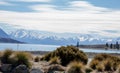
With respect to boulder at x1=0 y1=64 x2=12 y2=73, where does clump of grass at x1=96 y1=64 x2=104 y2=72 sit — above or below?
below

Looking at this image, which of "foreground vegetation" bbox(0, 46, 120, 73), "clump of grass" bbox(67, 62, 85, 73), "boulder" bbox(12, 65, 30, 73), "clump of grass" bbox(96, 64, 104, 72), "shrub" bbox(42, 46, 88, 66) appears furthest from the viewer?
"shrub" bbox(42, 46, 88, 66)

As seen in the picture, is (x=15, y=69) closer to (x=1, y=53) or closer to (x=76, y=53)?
(x=1, y=53)

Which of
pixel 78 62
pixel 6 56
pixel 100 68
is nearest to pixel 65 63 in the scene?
pixel 100 68

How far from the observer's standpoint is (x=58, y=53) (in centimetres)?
3494

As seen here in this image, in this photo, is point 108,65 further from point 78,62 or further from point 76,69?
point 76,69

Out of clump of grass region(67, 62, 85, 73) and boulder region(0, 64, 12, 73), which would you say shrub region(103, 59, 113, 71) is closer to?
clump of grass region(67, 62, 85, 73)

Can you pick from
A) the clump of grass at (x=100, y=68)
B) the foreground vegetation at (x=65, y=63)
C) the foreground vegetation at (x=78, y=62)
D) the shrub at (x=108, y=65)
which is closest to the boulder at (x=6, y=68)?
the foreground vegetation at (x=65, y=63)

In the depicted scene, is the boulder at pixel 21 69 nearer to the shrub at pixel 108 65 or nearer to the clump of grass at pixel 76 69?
the clump of grass at pixel 76 69

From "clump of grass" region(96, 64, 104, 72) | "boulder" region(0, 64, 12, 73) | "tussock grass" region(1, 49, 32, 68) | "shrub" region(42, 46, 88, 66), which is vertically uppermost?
"tussock grass" region(1, 49, 32, 68)

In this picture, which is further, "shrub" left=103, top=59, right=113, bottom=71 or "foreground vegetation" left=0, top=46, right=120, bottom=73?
"shrub" left=103, top=59, right=113, bottom=71

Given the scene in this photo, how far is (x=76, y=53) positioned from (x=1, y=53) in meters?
7.99

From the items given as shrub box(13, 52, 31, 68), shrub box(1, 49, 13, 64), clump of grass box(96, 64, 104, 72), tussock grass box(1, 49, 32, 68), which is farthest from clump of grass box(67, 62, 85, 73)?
shrub box(1, 49, 13, 64)

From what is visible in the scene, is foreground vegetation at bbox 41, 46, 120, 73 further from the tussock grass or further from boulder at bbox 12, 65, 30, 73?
the tussock grass

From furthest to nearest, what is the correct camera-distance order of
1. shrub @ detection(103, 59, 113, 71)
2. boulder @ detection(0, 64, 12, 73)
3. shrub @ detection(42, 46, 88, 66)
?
shrub @ detection(42, 46, 88, 66) → shrub @ detection(103, 59, 113, 71) → boulder @ detection(0, 64, 12, 73)
